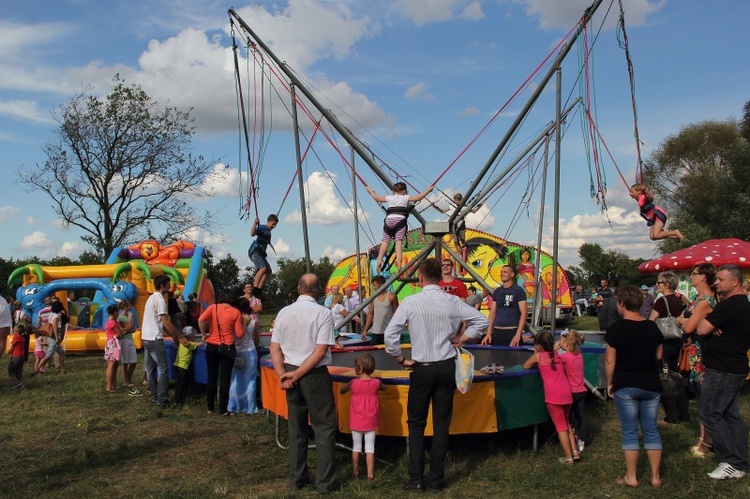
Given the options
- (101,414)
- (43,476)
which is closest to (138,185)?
(101,414)

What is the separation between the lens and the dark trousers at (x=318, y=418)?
4340 mm

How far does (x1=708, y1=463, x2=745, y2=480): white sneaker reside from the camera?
445 centimetres

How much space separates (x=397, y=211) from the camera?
24.3ft

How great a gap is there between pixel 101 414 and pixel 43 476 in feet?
7.56

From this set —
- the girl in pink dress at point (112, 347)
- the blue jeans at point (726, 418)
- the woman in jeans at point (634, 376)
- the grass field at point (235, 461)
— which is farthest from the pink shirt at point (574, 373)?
the girl in pink dress at point (112, 347)

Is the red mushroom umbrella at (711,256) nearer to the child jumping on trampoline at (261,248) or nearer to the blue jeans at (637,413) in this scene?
the child jumping on trampoline at (261,248)

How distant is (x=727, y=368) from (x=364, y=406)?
8.13 feet

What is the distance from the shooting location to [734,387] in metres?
4.49

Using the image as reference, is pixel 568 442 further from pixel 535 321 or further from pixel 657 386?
pixel 535 321

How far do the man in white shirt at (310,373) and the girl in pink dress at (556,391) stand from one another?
1.73 meters

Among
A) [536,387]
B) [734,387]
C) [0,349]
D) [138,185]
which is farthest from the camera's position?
[138,185]

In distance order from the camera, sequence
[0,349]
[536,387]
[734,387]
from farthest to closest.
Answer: [0,349], [536,387], [734,387]

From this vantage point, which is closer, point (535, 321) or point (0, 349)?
point (0, 349)

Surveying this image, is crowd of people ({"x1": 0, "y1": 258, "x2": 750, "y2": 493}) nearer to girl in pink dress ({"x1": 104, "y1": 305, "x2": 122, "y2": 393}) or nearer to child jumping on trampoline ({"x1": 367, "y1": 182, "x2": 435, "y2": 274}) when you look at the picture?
child jumping on trampoline ({"x1": 367, "y1": 182, "x2": 435, "y2": 274})
